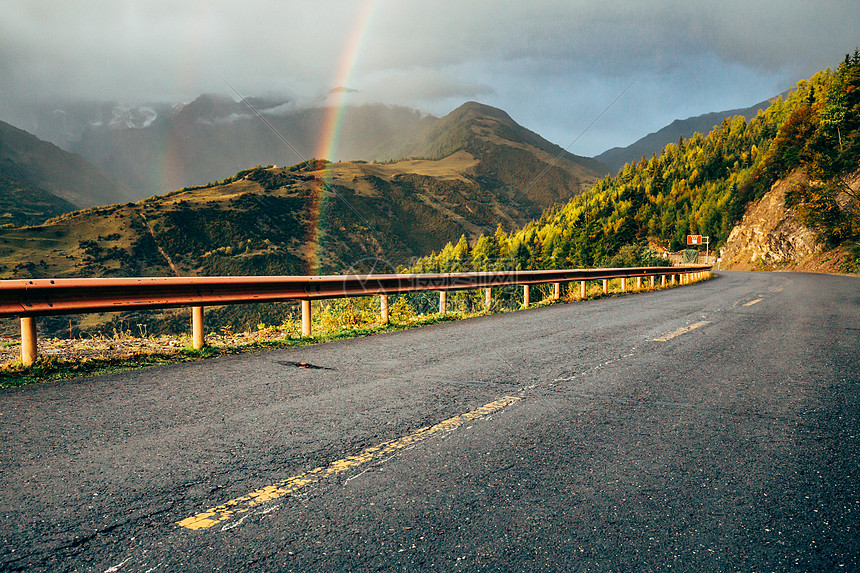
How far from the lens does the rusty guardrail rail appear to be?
6.25 m

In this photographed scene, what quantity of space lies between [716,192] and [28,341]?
4957 inches

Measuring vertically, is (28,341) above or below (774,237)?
below

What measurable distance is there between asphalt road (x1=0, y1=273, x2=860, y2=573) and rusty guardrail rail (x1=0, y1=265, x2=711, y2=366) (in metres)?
1.35

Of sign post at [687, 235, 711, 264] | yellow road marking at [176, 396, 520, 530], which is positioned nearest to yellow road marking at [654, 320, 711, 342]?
yellow road marking at [176, 396, 520, 530]

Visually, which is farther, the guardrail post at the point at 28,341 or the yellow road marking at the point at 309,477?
the guardrail post at the point at 28,341

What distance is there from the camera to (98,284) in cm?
671

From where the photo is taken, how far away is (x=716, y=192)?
11175 cm

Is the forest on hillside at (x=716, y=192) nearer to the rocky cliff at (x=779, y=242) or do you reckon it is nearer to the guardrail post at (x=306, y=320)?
the rocky cliff at (x=779, y=242)

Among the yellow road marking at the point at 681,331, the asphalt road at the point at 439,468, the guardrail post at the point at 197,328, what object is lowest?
the yellow road marking at the point at 681,331

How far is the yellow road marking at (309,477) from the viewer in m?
2.52

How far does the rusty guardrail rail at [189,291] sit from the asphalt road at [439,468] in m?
1.35

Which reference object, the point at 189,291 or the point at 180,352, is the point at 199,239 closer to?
the point at 189,291

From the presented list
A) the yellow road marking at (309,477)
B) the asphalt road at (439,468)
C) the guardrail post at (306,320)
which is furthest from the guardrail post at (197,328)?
the yellow road marking at (309,477)

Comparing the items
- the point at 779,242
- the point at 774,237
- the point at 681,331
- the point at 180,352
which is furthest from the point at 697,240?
the point at 180,352
